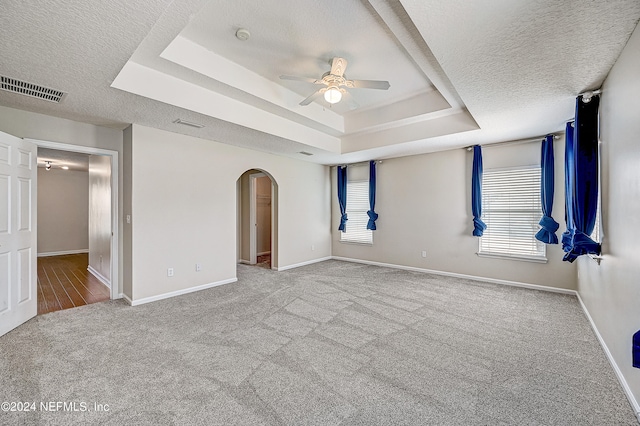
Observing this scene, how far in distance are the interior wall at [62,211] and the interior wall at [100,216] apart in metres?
3.28

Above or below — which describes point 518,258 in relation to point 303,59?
below

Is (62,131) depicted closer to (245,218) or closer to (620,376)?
(245,218)

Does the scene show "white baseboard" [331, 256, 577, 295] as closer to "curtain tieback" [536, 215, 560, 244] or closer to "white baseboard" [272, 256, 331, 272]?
"white baseboard" [272, 256, 331, 272]

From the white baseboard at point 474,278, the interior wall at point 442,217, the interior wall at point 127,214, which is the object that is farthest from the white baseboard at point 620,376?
the interior wall at point 127,214

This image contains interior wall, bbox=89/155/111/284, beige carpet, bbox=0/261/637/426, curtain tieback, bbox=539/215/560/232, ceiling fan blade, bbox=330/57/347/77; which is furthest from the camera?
interior wall, bbox=89/155/111/284

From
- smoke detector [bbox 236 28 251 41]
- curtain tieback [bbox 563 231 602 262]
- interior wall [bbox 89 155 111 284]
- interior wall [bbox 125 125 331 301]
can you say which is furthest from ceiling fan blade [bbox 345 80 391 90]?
interior wall [bbox 89 155 111 284]

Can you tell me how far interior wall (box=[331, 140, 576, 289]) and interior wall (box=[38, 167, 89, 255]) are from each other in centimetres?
832

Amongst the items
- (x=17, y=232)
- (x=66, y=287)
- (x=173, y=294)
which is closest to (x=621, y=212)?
(x=173, y=294)

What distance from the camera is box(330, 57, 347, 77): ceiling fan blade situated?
3086 millimetres

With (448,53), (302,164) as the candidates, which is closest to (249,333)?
(448,53)

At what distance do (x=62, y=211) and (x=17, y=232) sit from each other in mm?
6326

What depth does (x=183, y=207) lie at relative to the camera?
4430mm

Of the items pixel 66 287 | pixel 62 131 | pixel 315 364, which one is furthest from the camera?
pixel 66 287

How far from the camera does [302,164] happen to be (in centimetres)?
658
